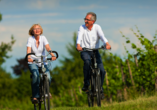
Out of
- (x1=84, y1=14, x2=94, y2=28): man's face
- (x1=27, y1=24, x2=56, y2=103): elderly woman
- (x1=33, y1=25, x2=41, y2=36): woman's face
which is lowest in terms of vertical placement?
(x1=27, y1=24, x2=56, y2=103): elderly woman

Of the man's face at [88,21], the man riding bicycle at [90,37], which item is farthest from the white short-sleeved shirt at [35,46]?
the man's face at [88,21]

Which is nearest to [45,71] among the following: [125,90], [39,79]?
[39,79]

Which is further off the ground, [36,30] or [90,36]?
[36,30]

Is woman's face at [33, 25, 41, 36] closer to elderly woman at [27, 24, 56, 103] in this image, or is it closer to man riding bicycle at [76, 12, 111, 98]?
elderly woman at [27, 24, 56, 103]

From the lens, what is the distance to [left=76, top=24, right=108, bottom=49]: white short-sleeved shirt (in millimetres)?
6184

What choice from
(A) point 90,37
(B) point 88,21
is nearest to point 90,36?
(A) point 90,37

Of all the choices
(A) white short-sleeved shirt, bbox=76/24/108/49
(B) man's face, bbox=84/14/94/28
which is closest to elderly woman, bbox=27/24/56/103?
(A) white short-sleeved shirt, bbox=76/24/108/49

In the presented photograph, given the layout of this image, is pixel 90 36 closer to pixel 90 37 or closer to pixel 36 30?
pixel 90 37

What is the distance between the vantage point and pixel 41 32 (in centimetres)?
599

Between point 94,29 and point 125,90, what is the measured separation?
4.43m

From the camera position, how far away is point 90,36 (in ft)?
20.3

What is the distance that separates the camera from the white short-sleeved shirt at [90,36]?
6.18 m

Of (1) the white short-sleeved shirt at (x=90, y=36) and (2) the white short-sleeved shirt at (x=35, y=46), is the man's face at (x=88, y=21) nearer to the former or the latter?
(1) the white short-sleeved shirt at (x=90, y=36)

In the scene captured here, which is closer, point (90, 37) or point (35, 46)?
point (35, 46)
